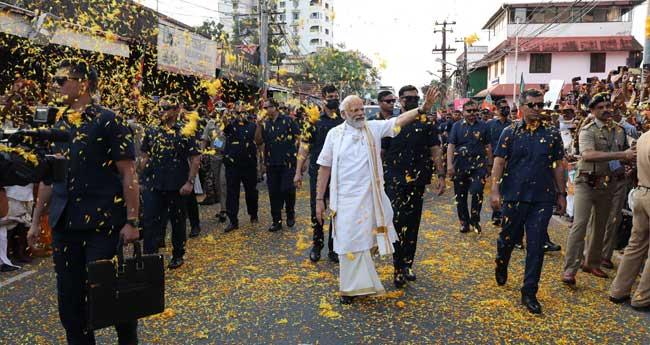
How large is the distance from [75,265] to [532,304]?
4.05 metres

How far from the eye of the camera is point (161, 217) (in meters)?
6.86

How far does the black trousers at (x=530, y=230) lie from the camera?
5.27 meters

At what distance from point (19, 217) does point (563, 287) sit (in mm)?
6870

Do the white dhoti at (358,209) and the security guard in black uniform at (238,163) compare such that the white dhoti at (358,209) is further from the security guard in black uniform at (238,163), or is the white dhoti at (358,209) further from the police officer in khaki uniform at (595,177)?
the security guard in black uniform at (238,163)

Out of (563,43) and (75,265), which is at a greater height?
(563,43)

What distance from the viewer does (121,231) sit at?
3713 millimetres

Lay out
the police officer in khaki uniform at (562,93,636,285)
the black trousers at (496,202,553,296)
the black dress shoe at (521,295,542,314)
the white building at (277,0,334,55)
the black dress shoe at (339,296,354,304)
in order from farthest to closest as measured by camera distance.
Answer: the white building at (277,0,334,55)
the police officer in khaki uniform at (562,93,636,285)
the black dress shoe at (339,296,354,304)
the black trousers at (496,202,553,296)
the black dress shoe at (521,295,542,314)

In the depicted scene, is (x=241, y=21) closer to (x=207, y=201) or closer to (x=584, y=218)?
(x=207, y=201)

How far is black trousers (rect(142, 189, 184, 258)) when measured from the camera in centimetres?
670

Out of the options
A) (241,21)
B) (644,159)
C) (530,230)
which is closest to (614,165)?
(644,159)

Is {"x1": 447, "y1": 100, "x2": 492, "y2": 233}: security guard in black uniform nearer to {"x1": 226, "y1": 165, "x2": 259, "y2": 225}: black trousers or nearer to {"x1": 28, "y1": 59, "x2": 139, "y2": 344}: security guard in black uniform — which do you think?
{"x1": 226, "y1": 165, "x2": 259, "y2": 225}: black trousers

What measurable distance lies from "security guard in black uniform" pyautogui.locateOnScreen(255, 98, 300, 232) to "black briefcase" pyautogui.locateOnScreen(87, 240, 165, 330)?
5.40 m

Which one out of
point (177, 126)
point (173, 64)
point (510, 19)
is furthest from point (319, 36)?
point (177, 126)

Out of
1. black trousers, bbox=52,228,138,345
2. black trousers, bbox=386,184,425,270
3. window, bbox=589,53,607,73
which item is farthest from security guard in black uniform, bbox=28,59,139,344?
window, bbox=589,53,607,73
